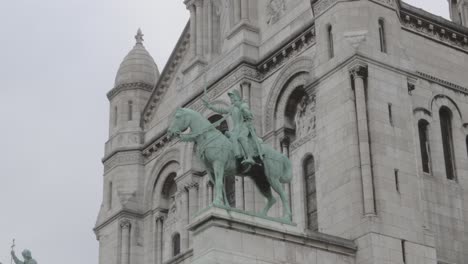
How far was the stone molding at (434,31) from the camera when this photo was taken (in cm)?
4497

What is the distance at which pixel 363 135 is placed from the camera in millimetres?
39156

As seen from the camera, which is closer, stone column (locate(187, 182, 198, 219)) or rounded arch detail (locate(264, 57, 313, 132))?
rounded arch detail (locate(264, 57, 313, 132))

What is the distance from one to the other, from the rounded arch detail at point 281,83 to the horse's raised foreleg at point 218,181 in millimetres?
9357

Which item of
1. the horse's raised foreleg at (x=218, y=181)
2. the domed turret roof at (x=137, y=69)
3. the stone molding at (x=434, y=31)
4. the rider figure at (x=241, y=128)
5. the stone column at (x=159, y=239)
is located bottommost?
the horse's raised foreleg at (x=218, y=181)

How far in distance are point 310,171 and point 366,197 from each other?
232 inches

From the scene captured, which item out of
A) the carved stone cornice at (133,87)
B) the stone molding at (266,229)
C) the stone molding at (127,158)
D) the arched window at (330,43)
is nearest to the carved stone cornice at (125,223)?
the stone molding at (127,158)

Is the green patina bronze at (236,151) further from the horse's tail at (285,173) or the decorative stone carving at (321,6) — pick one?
the decorative stone carving at (321,6)

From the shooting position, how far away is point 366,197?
38000 mm

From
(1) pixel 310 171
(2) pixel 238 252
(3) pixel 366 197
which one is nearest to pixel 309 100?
(1) pixel 310 171

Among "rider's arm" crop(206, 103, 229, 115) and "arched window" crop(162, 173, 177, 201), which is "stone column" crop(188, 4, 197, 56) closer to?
"arched window" crop(162, 173, 177, 201)

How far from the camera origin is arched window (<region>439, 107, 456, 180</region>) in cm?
4399

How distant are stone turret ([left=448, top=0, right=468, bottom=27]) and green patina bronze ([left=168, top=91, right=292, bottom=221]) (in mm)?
17950

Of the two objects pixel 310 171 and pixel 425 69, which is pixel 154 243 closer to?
pixel 310 171

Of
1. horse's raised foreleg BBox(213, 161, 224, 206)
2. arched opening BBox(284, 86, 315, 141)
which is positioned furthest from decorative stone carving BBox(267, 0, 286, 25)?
horse's raised foreleg BBox(213, 161, 224, 206)
